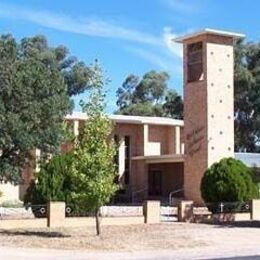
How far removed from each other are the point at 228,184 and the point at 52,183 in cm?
932

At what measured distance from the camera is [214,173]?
35.8 meters

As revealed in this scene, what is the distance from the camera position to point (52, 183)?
30.3 m

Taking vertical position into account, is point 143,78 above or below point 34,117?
above

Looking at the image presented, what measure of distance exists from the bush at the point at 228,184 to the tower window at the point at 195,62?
9.88 m

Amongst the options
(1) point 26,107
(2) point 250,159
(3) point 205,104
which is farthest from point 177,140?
Result: (1) point 26,107

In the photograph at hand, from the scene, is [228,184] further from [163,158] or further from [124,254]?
[163,158]

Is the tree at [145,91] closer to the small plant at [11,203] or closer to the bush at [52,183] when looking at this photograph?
the small plant at [11,203]

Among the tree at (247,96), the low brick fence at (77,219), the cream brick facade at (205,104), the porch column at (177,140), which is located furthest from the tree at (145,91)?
the low brick fence at (77,219)

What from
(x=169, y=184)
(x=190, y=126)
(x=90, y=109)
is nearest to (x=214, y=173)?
(x=190, y=126)

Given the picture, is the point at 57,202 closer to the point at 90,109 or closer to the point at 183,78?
the point at 90,109

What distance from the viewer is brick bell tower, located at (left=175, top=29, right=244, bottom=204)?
43.6m

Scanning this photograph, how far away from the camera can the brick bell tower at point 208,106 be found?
143ft

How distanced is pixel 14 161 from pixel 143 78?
68.2 meters

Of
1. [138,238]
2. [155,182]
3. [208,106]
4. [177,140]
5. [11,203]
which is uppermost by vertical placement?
[208,106]
